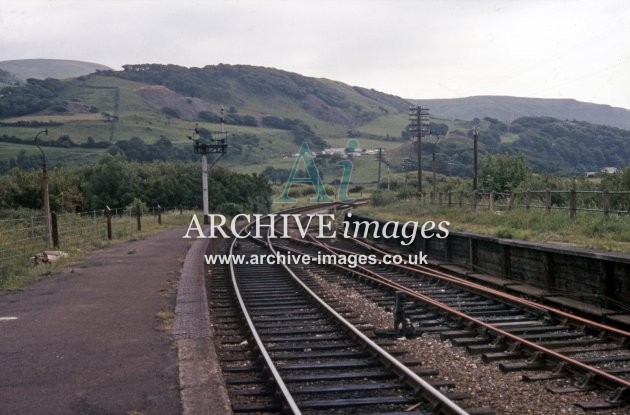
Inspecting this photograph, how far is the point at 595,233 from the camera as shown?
16.8m

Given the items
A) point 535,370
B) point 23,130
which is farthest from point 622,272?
point 23,130

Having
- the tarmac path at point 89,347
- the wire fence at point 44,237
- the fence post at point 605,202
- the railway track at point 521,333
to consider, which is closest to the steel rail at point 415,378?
the railway track at point 521,333

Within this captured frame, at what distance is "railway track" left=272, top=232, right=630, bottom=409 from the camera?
7250mm

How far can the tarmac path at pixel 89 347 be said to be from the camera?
654 cm

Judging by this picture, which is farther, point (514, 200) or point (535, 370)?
point (514, 200)

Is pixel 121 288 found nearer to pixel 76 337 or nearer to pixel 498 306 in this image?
pixel 76 337

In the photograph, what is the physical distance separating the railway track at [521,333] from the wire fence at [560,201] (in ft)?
19.7

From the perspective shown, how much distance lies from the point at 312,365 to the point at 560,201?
19894 mm

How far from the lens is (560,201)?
25406 millimetres

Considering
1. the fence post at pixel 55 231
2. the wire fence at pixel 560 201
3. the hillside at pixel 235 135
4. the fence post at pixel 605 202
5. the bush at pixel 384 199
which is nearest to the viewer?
the fence post at pixel 605 202

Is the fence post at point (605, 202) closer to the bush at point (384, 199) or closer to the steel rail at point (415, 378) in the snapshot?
the steel rail at point (415, 378)

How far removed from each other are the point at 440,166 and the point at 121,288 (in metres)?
87.8

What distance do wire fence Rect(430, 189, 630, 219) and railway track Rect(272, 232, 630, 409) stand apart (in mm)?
6003

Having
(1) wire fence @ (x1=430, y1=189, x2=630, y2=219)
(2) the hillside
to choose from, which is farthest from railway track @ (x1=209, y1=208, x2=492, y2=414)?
(2) the hillside
